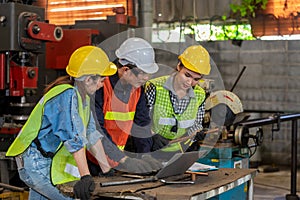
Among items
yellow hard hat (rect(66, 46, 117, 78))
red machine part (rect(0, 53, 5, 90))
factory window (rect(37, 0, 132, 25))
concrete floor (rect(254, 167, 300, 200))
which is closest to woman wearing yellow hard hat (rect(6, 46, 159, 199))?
yellow hard hat (rect(66, 46, 117, 78))

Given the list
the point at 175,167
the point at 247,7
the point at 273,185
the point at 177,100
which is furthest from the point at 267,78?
the point at 175,167

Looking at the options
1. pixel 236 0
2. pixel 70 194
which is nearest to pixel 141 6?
pixel 236 0

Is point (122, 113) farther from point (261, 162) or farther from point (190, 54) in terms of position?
point (261, 162)

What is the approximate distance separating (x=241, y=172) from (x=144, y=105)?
0.65m

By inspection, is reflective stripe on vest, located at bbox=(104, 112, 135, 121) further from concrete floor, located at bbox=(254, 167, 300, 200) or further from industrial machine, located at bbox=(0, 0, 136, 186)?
concrete floor, located at bbox=(254, 167, 300, 200)

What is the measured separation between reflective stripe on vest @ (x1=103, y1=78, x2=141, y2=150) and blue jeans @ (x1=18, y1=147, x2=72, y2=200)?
0.58 m

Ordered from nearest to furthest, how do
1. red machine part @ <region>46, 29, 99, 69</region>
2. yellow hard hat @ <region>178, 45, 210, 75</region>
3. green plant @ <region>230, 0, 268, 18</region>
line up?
1. yellow hard hat @ <region>178, 45, 210, 75</region>
2. red machine part @ <region>46, 29, 99, 69</region>
3. green plant @ <region>230, 0, 268, 18</region>

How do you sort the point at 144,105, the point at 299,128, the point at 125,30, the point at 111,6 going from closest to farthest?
1. the point at 144,105
2. the point at 125,30
3. the point at 111,6
4. the point at 299,128

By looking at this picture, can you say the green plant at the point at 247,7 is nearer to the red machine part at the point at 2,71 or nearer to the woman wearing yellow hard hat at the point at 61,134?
the red machine part at the point at 2,71

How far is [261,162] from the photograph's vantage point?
6.28 metres

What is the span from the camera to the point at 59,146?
8.18ft

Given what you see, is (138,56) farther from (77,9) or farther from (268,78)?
(268,78)

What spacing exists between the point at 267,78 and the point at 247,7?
80 centimetres

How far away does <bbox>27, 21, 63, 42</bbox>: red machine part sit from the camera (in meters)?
3.85
